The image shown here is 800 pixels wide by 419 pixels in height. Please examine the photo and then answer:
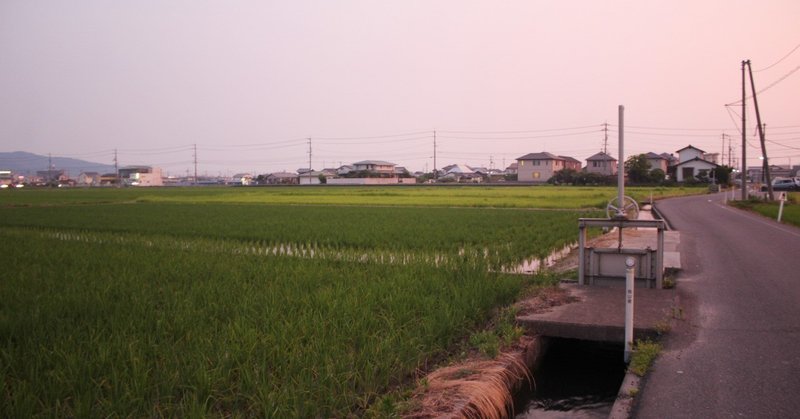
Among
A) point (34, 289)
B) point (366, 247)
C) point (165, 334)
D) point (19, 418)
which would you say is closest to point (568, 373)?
point (165, 334)

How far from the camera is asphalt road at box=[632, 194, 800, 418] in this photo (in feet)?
13.4

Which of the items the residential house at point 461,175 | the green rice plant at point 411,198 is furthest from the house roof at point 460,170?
the green rice plant at point 411,198

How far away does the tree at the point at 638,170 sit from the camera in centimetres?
6506

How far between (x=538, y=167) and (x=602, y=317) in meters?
77.4

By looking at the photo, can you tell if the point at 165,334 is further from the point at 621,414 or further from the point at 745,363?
the point at 745,363

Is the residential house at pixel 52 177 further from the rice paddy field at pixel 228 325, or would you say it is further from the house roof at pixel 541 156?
the rice paddy field at pixel 228 325

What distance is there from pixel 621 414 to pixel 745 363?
5.35 feet

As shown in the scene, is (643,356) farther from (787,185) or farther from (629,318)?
(787,185)

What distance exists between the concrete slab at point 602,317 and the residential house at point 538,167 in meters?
74.1

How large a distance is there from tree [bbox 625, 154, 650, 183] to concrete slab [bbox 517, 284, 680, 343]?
62.3 metres

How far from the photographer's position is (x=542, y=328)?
6.01 meters

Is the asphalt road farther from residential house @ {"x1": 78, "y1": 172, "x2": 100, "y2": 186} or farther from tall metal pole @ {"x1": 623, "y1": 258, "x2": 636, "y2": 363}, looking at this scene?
residential house @ {"x1": 78, "y1": 172, "x2": 100, "y2": 186}

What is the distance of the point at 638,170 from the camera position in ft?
213

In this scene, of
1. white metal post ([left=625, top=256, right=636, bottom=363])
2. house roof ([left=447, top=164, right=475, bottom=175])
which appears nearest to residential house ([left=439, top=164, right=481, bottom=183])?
house roof ([left=447, top=164, right=475, bottom=175])
